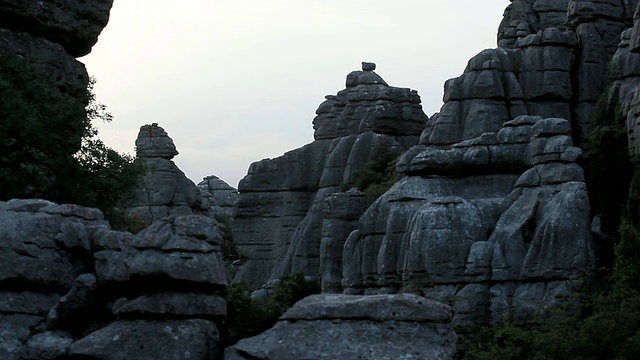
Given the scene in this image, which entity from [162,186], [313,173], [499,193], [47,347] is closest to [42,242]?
[47,347]

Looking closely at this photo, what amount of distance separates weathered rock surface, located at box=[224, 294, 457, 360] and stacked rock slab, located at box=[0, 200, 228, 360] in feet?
2.77

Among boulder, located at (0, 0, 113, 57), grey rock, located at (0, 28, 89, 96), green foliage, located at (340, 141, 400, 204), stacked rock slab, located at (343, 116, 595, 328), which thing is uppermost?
green foliage, located at (340, 141, 400, 204)

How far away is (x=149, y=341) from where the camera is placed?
13492 millimetres

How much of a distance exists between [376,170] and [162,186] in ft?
38.6

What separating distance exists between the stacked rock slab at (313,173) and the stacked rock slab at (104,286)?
3508cm

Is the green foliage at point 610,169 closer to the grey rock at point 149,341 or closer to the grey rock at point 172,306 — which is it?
the grey rock at point 172,306

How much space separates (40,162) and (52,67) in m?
2.91

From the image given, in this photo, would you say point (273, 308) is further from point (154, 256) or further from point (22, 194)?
point (22, 194)

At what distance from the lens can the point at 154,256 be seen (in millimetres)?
13758

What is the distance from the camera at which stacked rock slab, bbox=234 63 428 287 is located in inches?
2029

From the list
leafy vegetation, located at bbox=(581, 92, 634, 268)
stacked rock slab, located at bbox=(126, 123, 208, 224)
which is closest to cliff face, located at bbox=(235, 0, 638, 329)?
leafy vegetation, located at bbox=(581, 92, 634, 268)

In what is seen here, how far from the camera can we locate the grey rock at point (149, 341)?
13.4m

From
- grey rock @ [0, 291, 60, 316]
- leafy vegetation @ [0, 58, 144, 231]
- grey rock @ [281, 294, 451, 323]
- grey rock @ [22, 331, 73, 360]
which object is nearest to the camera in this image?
grey rock @ [281, 294, 451, 323]

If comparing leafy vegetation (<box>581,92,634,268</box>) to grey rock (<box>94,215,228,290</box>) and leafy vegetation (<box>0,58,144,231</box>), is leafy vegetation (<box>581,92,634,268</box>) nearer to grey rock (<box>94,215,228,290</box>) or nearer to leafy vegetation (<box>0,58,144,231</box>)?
leafy vegetation (<box>0,58,144,231</box>)
